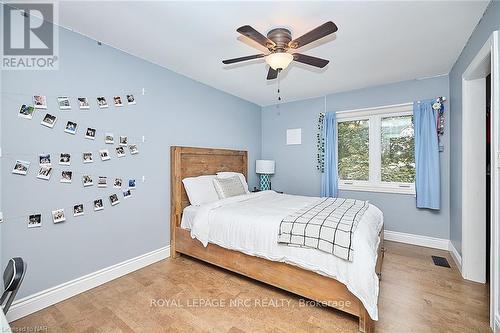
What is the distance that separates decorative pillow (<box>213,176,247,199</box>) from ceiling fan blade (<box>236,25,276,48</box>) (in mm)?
1887

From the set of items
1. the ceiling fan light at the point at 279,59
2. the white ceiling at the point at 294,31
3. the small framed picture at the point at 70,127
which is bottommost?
the small framed picture at the point at 70,127

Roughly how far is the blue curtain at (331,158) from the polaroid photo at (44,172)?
3637 millimetres

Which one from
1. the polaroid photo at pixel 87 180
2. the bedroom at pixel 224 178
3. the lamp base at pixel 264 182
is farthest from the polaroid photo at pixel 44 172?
the lamp base at pixel 264 182

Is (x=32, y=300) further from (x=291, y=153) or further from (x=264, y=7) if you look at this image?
(x=291, y=153)

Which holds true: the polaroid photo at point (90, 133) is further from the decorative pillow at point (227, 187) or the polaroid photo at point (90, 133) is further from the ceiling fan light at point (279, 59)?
the ceiling fan light at point (279, 59)

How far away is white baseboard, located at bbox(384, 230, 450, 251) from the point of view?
10.4ft

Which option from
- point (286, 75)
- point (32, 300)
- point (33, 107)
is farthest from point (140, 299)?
point (286, 75)

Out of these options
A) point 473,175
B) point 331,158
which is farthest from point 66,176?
point 473,175

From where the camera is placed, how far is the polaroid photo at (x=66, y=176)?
6.74 ft

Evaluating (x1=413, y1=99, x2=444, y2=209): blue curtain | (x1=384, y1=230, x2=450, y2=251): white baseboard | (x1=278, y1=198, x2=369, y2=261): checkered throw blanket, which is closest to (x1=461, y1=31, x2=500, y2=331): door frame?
(x1=413, y1=99, x2=444, y2=209): blue curtain

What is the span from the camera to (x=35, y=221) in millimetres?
1896

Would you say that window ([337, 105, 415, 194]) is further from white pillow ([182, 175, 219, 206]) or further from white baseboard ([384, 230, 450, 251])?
white pillow ([182, 175, 219, 206])

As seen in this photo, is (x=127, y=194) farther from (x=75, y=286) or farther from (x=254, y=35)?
(x=254, y=35)

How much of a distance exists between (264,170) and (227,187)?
1.28 m
